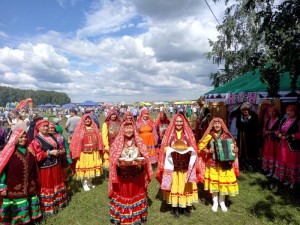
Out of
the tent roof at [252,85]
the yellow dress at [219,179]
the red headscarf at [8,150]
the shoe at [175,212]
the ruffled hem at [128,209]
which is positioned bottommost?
the shoe at [175,212]

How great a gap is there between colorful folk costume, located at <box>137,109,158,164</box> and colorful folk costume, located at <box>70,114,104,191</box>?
187 cm

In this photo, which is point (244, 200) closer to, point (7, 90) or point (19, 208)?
point (19, 208)

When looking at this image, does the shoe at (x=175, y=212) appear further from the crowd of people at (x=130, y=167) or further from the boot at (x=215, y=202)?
the boot at (x=215, y=202)

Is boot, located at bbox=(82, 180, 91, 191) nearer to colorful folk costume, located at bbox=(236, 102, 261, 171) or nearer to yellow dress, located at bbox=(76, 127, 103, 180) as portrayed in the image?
yellow dress, located at bbox=(76, 127, 103, 180)

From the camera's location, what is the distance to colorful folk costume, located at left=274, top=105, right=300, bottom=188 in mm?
6387

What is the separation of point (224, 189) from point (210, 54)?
1609 cm

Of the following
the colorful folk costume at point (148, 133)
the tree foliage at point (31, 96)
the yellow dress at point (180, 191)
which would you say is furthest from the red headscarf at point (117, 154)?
the tree foliage at point (31, 96)

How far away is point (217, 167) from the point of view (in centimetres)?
521

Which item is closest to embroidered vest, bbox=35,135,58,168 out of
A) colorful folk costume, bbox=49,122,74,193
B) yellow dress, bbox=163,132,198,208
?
colorful folk costume, bbox=49,122,74,193

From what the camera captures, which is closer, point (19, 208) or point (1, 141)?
point (19, 208)

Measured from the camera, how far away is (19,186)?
14.2ft

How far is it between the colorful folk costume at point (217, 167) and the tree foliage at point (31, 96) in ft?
444

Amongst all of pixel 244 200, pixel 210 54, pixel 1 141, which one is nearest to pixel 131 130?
pixel 244 200

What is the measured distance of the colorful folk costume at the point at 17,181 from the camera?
424 cm
